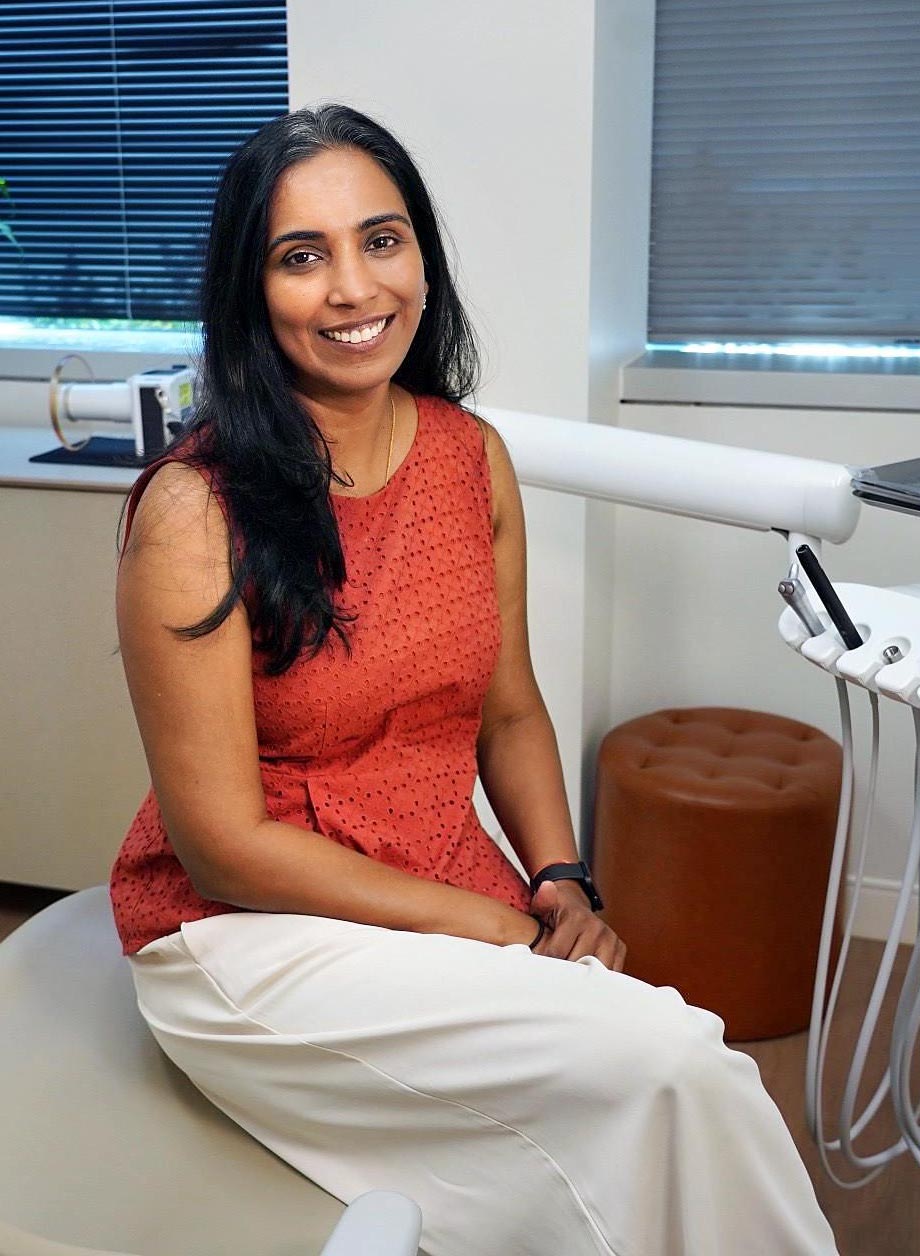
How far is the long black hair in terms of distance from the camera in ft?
4.09

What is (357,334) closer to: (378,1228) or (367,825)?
(367,825)

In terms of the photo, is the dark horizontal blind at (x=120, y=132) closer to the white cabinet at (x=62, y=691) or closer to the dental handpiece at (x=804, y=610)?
the white cabinet at (x=62, y=691)

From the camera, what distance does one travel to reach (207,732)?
1209 mm

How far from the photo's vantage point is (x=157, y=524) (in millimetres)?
1218

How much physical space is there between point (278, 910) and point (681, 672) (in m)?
1.47

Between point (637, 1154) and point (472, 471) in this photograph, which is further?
point (472, 471)

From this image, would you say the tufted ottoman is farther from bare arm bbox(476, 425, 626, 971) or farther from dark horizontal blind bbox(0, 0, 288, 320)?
→ dark horizontal blind bbox(0, 0, 288, 320)

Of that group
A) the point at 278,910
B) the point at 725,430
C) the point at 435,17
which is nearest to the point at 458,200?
the point at 435,17

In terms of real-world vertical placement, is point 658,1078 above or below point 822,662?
below

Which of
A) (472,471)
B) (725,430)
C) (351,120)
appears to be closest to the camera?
(351,120)

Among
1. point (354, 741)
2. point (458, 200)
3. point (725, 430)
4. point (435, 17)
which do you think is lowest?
point (354, 741)

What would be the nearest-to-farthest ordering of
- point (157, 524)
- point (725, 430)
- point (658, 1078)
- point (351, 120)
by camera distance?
1. point (658, 1078)
2. point (157, 524)
3. point (351, 120)
4. point (725, 430)

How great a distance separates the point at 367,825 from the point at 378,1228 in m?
0.48

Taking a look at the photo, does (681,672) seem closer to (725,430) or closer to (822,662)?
(725,430)
